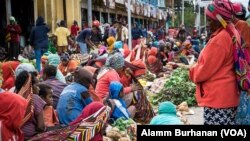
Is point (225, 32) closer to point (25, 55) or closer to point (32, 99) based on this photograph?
point (32, 99)

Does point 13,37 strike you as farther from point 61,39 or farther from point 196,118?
point 196,118

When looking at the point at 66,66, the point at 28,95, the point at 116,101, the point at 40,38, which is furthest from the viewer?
the point at 40,38

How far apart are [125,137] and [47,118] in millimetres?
1121

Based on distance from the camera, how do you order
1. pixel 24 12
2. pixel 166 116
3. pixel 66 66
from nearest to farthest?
pixel 166 116, pixel 66 66, pixel 24 12

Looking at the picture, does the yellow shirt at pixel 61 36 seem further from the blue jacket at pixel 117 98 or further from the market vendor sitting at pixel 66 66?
the blue jacket at pixel 117 98

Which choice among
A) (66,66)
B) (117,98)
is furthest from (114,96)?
(66,66)

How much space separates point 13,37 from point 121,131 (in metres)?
10.7

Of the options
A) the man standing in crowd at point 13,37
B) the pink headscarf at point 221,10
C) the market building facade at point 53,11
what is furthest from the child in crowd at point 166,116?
the market building facade at point 53,11

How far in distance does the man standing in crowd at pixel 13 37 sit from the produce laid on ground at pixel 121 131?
401 inches

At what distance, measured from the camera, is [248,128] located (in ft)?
13.5

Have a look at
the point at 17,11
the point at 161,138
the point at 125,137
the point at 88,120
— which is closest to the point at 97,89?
the point at 125,137

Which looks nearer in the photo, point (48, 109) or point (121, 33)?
point (48, 109)

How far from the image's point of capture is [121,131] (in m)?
6.83

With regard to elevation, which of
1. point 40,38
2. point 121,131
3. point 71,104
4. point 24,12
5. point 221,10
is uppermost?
point 24,12
